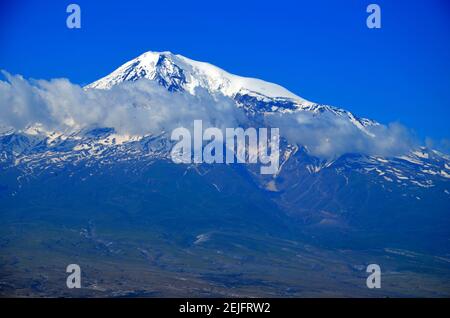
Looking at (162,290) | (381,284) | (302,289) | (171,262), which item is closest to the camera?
(162,290)

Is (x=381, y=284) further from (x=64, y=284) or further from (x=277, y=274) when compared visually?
(x=64, y=284)

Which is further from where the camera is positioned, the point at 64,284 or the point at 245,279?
the point at 245,279

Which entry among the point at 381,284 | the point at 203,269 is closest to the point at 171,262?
the point at 203,269
